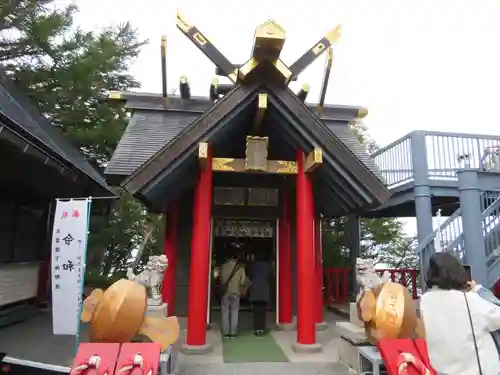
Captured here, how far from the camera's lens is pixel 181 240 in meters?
9.06

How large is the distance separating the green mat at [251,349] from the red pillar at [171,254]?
2.05m

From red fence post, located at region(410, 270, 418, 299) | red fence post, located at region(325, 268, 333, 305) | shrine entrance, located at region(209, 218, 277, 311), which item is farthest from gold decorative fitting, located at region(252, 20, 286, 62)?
red fence post, located at region(410, 270, 418, 299)

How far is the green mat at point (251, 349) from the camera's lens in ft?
18.7

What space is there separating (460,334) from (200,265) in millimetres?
4249

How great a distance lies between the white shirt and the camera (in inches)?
95.3

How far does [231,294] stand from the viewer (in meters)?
7.15

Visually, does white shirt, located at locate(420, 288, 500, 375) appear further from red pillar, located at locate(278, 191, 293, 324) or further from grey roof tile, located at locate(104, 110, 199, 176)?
grey roof tile, located at locate(104, 110, 199, 176)

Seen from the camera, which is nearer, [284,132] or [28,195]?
[284,132]

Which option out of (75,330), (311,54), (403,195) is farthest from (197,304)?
(403,195)

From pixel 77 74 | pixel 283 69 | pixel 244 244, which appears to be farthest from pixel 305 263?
pixel 77 74

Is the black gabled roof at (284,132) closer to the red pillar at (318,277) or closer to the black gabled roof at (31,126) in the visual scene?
the black gabled roof at (31,126)

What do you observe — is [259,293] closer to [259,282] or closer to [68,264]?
[259,282]

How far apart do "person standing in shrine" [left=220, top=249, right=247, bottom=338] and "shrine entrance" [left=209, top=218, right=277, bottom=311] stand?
43 cm

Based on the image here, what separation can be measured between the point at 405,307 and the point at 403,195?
6.69 metres
